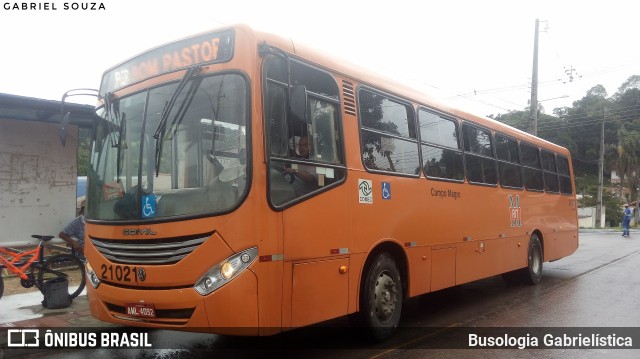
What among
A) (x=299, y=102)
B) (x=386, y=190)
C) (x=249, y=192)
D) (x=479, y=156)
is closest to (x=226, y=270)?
(x=249, y=192)

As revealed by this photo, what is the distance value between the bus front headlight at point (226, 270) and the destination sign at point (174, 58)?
1.77 m

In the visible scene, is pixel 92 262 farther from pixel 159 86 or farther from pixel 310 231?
pixel 310 231

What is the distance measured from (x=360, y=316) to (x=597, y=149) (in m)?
53.4

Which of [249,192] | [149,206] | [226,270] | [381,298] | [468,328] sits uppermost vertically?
[249,192]

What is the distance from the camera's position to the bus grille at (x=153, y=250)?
4.19m

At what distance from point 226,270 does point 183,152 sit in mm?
1154

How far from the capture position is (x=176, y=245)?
13.9 ft

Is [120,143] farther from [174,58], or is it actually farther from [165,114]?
[174,58]

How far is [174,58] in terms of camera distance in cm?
477

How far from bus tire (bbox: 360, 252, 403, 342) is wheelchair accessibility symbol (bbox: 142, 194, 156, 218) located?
238 centimetres

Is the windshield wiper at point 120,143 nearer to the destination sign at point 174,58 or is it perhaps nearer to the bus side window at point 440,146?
the destination sign at point 174,58

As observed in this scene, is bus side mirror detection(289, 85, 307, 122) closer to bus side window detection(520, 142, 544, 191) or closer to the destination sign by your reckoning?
the destination sign

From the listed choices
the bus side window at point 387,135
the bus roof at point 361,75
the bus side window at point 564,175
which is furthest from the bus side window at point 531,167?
the bus side window at point 387,135

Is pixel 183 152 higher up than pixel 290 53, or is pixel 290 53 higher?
pixel 290 53
